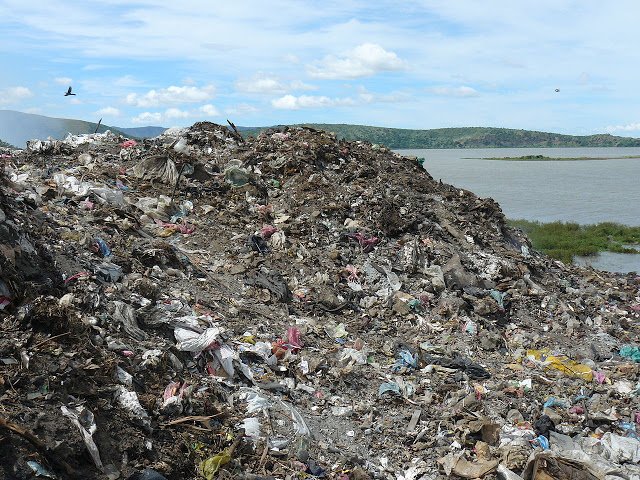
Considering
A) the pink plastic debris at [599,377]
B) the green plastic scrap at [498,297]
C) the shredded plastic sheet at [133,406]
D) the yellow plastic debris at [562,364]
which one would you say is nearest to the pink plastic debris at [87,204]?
the shredded plastic sheet at [133,406]

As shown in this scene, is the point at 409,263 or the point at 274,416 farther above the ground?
the point at 409,263

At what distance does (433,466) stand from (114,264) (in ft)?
13.3

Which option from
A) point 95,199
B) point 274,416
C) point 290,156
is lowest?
Result: point 274,416

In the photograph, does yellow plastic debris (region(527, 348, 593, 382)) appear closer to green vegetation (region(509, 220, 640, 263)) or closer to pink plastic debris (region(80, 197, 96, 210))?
pink plastic debris (region(80, 197, 96, 210))

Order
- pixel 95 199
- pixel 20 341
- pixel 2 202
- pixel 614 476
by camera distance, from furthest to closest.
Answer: pixel 95 199, pixel 2 202, pixel 614 476, pixel 20 341

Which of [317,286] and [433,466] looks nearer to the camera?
[433,466]

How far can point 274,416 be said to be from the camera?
15.6ft

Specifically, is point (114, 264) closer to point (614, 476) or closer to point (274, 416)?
point (274, 416)

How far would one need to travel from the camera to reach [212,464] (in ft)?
12.4

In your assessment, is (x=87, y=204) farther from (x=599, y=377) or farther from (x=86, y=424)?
(x=599, y=377)

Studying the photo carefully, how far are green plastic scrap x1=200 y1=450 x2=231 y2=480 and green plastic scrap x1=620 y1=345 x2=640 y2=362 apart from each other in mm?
6068

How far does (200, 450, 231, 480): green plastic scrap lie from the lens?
3.71 meters

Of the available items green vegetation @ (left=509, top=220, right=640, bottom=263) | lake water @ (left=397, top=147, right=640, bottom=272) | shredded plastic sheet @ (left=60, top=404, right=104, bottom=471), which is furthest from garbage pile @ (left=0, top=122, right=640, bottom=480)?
lake water @ (left=397, top=147, right=640, bottom=272)

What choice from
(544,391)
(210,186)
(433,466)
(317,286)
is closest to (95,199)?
(210,186)
